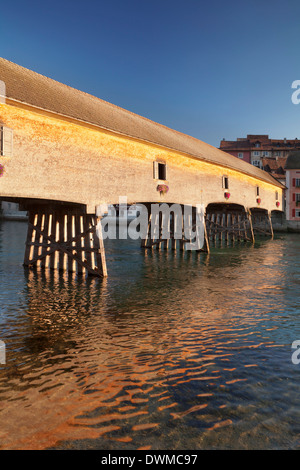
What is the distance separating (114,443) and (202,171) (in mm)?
18126

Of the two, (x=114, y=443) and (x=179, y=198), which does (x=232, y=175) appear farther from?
(x=114, y=443)

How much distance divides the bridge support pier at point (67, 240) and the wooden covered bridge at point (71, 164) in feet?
0.13

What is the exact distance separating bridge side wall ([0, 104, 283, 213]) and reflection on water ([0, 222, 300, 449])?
343cm

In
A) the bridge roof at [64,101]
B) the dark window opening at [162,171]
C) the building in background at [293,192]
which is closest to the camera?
the bridge roof at [64,101]

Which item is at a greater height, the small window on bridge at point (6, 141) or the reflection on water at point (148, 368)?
the small window on bridge at point (6, 141)

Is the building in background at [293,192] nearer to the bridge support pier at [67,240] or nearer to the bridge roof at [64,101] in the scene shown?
the bridge roof at [64,101]

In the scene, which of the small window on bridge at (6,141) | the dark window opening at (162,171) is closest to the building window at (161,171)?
the dark window opening at (162,171)

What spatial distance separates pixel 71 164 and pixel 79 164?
0.34m

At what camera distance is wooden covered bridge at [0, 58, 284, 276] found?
1091 cm

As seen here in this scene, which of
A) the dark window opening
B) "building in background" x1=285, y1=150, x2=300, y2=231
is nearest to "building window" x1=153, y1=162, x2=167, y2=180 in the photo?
the dark window opening

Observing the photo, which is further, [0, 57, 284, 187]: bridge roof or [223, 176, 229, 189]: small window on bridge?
[223, 176, 229, 189]: small window on bridge

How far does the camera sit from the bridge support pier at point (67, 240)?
1347 centimetres

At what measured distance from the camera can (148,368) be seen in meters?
5.69

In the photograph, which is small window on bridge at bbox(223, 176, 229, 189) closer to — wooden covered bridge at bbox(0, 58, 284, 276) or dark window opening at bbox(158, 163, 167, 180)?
wooden covered bridge at bbox(0, 58, 284, 276)
